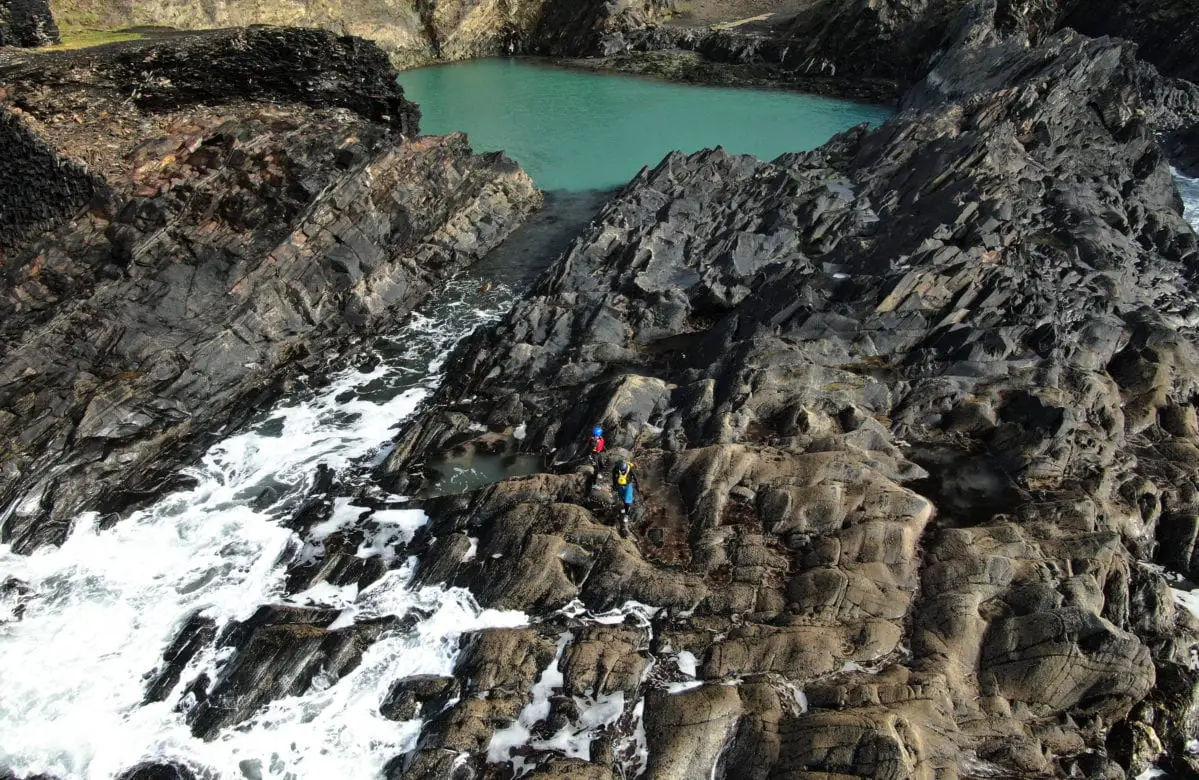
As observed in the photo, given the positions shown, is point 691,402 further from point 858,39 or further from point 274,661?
point 858,39

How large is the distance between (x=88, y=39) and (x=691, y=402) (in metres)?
34.2

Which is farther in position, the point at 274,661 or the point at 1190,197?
the point at 1190,197

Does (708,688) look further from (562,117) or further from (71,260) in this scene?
(562,117)

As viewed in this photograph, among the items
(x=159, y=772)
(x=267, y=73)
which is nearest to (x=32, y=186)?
(x=267, y=73)

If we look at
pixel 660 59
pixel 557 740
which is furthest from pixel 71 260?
pixel 660 59

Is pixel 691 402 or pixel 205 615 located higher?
pixel 691 402

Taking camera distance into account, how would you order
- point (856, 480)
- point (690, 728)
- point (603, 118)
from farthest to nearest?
point (603, 118) < point (856, 480) < point (690, 728)

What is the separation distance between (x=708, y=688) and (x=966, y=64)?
171ft

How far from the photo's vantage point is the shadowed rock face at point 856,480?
1429cm

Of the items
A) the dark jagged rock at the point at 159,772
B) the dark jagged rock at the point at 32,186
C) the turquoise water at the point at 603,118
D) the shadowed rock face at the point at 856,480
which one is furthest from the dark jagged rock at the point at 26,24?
the dark jagged rock at the point at 159,772

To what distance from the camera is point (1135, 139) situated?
3712 cm

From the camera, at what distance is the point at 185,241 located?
28.3 m

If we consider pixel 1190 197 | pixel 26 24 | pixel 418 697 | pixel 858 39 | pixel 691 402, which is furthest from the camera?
pixel 858 39

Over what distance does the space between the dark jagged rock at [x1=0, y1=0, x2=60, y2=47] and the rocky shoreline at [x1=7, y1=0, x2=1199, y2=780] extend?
17.8 feet
